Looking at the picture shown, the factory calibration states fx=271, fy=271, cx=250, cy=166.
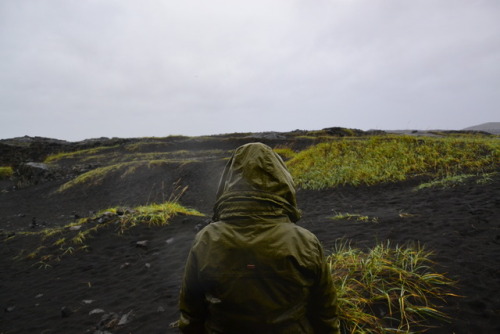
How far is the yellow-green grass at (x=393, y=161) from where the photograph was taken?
7809mm

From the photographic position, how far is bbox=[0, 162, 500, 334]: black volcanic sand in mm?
2992

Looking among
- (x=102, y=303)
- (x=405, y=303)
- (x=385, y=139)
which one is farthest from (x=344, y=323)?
(x=385, y=139)

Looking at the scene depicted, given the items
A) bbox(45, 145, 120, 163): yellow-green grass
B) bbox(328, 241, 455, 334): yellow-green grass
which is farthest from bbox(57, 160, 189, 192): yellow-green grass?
bbox(328, 241, 455, 334): yellow-green grass

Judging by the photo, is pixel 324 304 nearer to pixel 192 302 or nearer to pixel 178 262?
pixel 192 302

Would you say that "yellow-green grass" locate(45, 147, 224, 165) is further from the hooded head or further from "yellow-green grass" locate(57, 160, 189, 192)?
the hooded head

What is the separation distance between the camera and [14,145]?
22.2m

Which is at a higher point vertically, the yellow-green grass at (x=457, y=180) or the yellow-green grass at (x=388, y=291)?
the yellow-green grass at (x=457, y=180)

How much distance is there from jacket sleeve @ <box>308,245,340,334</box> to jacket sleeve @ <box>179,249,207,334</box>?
0.73m

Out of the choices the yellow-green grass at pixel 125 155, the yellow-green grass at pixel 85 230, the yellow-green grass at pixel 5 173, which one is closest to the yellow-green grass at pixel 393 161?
the yellow-green grass at pixel 85 230

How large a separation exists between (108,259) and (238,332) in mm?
4256

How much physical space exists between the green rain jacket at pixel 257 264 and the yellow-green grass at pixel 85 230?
4.78 m

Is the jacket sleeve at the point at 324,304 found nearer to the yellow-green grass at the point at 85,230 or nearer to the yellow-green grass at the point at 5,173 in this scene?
the yellow-green grass at the point at 85,230

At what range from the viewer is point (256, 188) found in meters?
1.65

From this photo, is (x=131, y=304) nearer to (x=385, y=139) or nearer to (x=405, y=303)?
(x=405, y=303)
